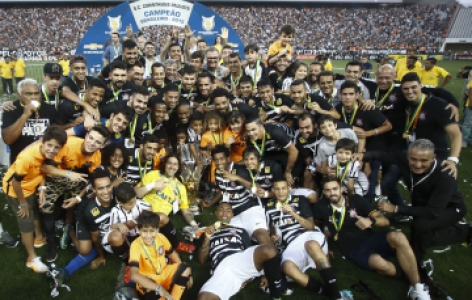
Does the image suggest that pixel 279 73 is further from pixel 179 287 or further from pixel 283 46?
pixel 179 287

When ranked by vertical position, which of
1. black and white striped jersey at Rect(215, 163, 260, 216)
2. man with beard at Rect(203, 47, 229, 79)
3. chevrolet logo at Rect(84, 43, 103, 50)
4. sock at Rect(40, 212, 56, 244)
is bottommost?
sock at Rect(40, 212, 56, 244)

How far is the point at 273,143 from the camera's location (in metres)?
5.22

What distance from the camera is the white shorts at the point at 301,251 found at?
3840mm

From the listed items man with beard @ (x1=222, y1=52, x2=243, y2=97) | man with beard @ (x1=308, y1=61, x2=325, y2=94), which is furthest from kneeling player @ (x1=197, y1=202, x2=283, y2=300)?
man with beard @ (x1=308, y1=61, x2=325, y2=94)

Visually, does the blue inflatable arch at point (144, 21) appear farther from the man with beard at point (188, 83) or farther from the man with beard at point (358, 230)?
the man with beard at point (358, 230)

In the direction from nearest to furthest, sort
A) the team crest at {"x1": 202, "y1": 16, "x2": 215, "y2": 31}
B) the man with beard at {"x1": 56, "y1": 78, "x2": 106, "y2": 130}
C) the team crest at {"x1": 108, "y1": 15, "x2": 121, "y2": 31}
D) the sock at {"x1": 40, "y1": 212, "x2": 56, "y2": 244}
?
the sock at {"x1": 40, "y1": 212, "x2": 56, "y2": 244} → the man with beard at {"x1": 56, "y1": 78, "x2": 106, "y2": 130} → the team crest at {"x1": 108, "y1": 15, "x2": 121, "y2": 31} → the team crest at {"x1": 202, "y1": 16, "x2": 215, "y2": 31}

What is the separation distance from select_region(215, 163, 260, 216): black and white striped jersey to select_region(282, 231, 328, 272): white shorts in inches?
35.3

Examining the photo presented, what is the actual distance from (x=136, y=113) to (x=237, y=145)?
5.44ft

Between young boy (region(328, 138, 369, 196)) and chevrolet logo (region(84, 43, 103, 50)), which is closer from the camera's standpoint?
young boy (region(328, 138, 369, 196))

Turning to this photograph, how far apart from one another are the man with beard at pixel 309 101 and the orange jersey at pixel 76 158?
3184 mm

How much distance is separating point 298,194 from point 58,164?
125 inches

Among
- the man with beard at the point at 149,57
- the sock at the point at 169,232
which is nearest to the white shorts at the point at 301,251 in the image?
the sock at the point at 169,232

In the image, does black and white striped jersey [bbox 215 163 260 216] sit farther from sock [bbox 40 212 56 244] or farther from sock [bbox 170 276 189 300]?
sock [bbox 40 212 56 244]

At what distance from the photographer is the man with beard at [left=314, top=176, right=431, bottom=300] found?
3832 mm
